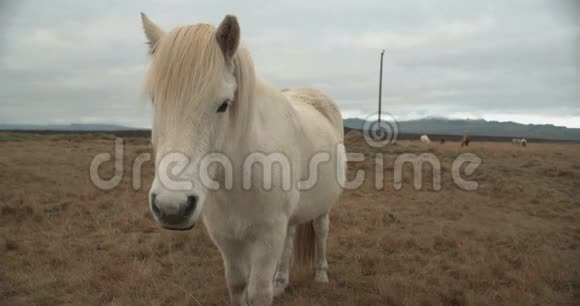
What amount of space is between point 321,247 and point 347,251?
101 centimetres

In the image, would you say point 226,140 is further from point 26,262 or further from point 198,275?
point 26,262

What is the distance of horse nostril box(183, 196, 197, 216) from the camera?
1.54 meters

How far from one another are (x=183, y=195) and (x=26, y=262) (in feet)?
13.1

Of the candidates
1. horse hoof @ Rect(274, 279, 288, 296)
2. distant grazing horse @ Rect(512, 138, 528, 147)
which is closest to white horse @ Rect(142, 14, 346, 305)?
horse hoof @ Rect(274, 279, 288, 296)

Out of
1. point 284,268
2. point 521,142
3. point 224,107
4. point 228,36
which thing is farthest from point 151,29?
point 521,142

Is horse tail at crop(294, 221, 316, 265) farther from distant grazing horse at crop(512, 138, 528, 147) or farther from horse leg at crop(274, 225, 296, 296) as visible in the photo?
distant grazing horse at crop(512, 138, 528, 147)

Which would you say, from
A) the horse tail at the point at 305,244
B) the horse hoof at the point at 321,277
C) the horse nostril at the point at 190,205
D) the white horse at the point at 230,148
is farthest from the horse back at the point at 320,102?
the horse nostril at the point at 190,205

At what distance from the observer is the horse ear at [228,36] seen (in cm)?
177

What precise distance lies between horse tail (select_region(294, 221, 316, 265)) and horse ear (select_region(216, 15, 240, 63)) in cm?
272

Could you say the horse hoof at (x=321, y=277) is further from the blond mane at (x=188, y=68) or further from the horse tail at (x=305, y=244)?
the blond mane at (x=188, y=68)

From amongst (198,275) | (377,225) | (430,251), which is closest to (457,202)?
(377,225)

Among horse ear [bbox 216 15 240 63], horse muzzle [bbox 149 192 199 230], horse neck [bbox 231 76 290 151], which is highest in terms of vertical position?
horse ear [bbox 216 15 240 63]

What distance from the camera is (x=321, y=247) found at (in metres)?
4.14

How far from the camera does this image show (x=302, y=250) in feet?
13.9
